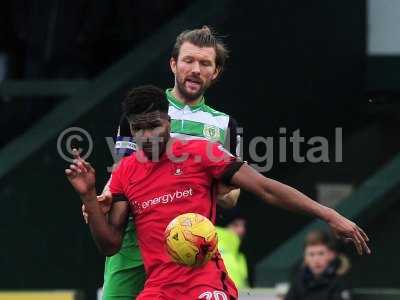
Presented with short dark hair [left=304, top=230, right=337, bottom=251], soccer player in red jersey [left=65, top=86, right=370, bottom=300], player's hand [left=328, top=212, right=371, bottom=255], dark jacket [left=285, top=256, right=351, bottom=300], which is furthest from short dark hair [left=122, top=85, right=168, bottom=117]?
short dark hair [left=304, top=230, right=337, bottom=251]

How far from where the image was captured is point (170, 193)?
308 inches

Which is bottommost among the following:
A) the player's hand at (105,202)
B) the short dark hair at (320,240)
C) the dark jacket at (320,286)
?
the dark jacket at (320,286)

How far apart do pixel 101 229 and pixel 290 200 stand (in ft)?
3.44

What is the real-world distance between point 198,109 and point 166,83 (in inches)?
274

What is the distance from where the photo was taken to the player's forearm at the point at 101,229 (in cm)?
765

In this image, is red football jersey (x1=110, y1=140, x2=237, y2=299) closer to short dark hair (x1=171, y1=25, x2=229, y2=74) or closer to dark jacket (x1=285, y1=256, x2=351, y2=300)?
short dark hair (x1=171, y1=25, x2=229, y2=74)

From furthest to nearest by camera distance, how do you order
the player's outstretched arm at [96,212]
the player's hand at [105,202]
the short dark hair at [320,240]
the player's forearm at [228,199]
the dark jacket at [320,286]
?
the short dark hair at [320,240], the dark jacket at [320,286], the player's forearm at [228,199], the player's hand at [105,202], the player's outstretched arm at [96,212]

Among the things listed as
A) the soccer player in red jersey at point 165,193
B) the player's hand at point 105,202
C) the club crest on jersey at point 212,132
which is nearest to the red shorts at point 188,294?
the soccer player in red jersey at point 165,193

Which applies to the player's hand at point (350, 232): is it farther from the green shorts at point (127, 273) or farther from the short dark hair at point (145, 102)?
the green shorts at point (127, 273)

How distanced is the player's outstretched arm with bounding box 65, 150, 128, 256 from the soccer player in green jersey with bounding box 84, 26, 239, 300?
38 centimetres

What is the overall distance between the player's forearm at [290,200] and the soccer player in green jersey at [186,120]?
0.54 meters

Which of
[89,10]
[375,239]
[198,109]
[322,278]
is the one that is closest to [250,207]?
[375,239]

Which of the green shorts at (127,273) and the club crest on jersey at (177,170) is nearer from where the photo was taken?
the club crest on jersey at (177,170)

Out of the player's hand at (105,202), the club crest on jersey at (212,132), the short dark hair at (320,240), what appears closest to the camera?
the player's hand at (105,202)
